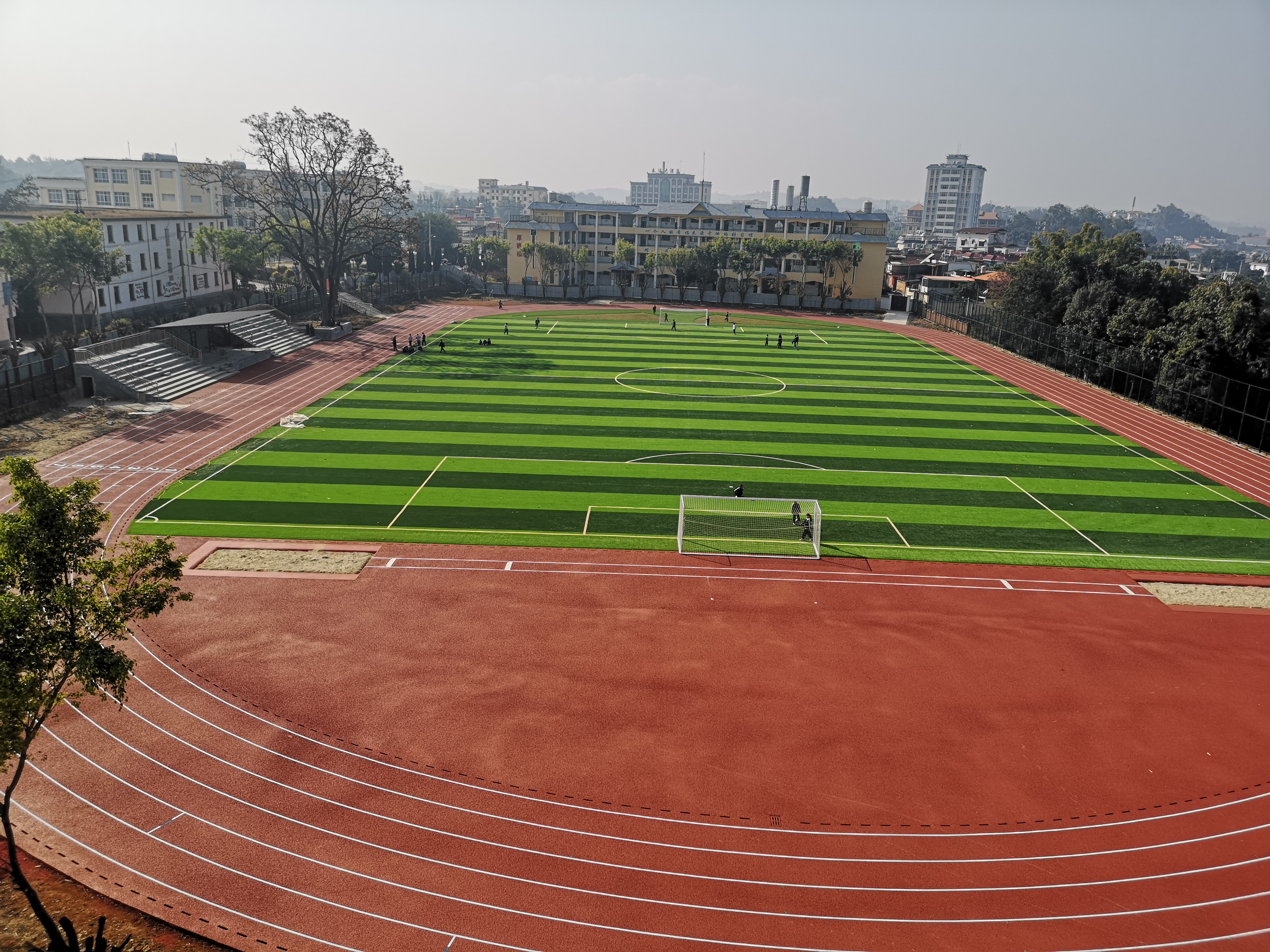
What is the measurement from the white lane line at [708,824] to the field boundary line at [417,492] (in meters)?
12.7

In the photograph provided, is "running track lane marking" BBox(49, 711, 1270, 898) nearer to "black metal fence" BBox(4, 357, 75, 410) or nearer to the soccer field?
the soccer field

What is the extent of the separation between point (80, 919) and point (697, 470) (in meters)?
26.5

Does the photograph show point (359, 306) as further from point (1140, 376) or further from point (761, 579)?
point (1140, 376)

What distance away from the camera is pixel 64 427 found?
38.5 metres

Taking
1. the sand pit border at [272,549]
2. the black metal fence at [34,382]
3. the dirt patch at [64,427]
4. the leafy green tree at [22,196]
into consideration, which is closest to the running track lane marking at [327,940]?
the sand pit border at [272,549]

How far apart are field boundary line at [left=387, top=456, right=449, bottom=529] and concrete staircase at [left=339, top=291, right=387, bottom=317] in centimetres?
4636

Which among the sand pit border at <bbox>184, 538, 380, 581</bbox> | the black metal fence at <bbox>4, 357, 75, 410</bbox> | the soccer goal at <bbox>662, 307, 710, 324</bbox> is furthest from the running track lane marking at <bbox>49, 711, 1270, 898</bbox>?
the soccer goal at <bbox>662, 307, 710, 324</bbox>

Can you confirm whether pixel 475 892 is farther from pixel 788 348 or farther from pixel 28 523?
pixel 788 348

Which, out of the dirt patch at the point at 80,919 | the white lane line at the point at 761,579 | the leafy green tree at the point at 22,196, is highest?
the leafy green tree at the point at 22,196

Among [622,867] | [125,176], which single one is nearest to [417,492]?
[622,867]

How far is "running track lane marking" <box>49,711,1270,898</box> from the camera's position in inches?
584

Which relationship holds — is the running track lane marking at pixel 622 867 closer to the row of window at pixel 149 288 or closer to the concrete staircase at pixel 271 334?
the concrete staircase at pixel 271 334

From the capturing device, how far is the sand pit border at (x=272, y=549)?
25.3 metres

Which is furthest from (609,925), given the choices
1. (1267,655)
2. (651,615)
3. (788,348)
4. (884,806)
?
A: (788,348)
